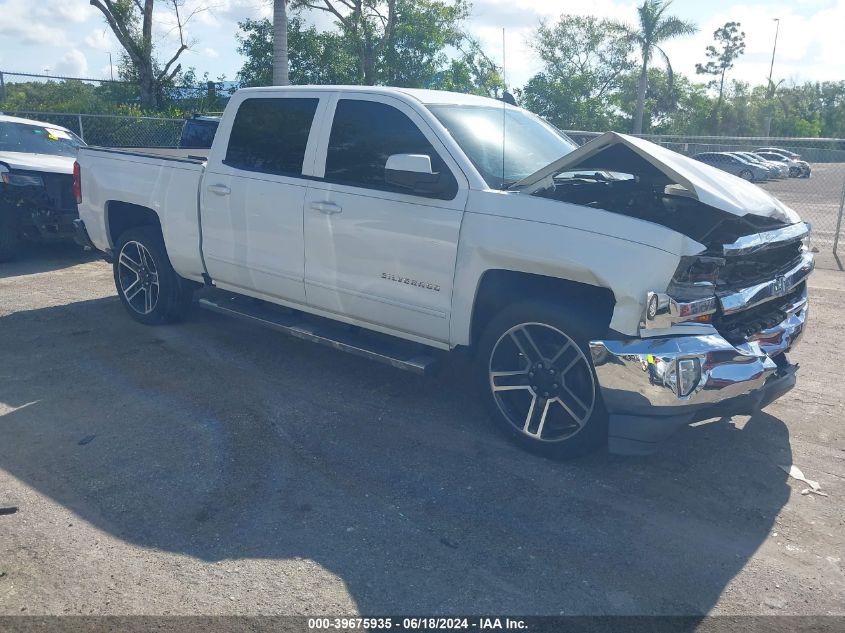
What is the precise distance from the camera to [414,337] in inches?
196

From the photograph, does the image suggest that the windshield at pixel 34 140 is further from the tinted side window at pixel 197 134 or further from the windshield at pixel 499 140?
the windshield at pixel 499 140

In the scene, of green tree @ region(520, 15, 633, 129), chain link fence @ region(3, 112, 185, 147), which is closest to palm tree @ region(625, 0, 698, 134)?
green tree @ region(520, 15, 633, 129)

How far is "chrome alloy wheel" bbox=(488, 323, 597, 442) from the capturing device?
4.26m

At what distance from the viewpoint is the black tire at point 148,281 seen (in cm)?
667

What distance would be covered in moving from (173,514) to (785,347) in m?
3.55

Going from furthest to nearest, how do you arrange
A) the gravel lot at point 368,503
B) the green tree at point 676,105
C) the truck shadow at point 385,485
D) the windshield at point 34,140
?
the green tree at point 676,105 → the windshield at point 34,140 → the truck shadow at point 385,485 → the gravel lot at point 368,503

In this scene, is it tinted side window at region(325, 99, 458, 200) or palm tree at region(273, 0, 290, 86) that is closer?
tinted side window at region(325, 99, 458, 200)

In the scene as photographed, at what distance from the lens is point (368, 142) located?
5.16m

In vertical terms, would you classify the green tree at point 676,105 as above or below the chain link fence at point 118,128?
above

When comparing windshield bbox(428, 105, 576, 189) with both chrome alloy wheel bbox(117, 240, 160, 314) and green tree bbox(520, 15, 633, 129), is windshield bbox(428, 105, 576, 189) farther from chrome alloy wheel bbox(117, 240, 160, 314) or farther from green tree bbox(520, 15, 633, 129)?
green tree bbox(520, 15, 633, 129)

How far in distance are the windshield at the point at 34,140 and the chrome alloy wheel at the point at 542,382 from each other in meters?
8.00

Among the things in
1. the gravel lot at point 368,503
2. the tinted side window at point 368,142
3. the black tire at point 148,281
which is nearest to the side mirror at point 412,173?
the tinted side window at point 368,142

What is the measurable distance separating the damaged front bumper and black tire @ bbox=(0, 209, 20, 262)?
843 centimetres

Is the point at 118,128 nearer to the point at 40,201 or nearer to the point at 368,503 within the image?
the point at 40,201
